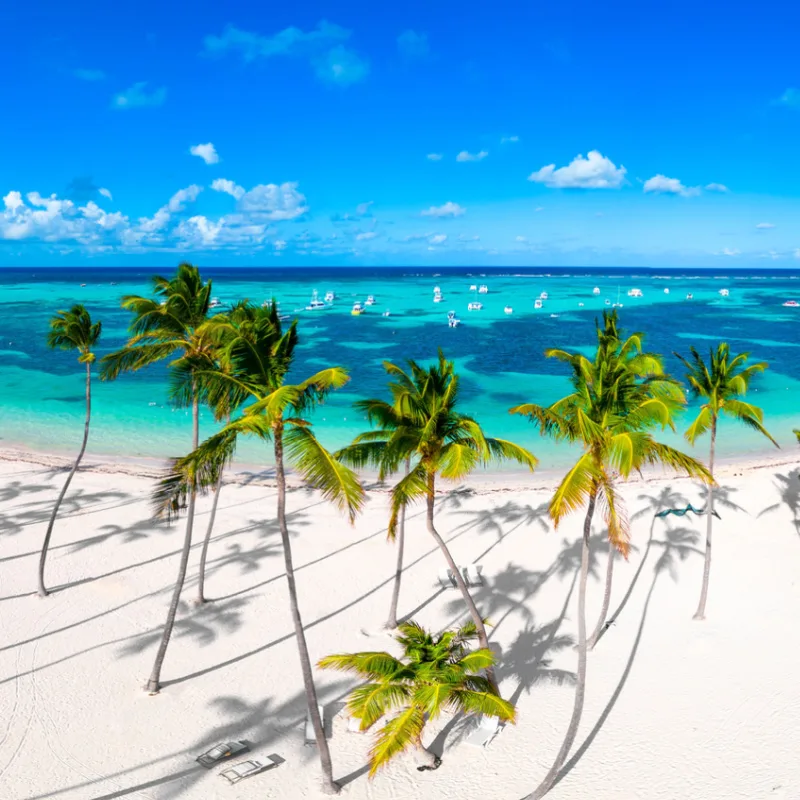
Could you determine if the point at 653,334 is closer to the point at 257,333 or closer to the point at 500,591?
the point at 500,591

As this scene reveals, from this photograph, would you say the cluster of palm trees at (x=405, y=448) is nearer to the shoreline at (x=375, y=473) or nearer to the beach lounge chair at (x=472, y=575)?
the beach lounge chair at (x=472, y=575)

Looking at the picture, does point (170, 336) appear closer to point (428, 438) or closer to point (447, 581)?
point (428, 438)

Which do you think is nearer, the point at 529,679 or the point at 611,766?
the point at 611,766

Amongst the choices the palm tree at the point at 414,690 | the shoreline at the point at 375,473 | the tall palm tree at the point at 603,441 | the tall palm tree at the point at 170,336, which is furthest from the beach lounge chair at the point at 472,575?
the shoreline at the point at 375,473

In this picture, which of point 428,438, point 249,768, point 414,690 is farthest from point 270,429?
point 249,768

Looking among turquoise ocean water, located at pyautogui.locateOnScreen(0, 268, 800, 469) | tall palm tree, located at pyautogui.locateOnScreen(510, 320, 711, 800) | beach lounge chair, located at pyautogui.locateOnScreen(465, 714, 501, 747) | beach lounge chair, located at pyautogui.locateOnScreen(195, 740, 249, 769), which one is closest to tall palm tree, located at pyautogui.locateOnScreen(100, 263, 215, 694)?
beach lounge chair, located at pyautogui.locateOnScreen(195, 740, 249, 769)

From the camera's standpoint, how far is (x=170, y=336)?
1611 centimetres

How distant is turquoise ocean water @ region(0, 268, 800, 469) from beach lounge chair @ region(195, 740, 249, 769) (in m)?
22.4

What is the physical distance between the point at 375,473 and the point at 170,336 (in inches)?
748

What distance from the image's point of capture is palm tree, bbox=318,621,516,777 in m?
10.4

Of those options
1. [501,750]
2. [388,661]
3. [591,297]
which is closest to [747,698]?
[501,750]

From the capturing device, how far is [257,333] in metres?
12.2

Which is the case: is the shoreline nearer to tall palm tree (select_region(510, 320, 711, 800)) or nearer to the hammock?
the hammock

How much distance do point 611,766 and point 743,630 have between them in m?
6.85
